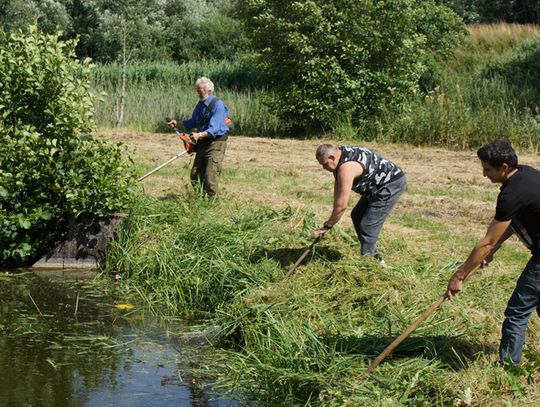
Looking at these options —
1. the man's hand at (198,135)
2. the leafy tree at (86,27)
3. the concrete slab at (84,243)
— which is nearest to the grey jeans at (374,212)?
the man's hand at (198,135)

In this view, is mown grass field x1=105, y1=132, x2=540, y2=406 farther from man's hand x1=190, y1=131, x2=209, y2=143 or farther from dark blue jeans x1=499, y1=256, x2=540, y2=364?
man's hand x1=190, y1=131, x2=209, y2=143

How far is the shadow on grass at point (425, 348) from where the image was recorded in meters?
6.88

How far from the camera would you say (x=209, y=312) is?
9.29 metres

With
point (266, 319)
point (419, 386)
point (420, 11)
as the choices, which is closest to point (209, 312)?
point (266, 319)

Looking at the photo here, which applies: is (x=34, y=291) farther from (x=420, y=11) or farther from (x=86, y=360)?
(x=420, y=11)

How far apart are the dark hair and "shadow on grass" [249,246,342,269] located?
3.35m

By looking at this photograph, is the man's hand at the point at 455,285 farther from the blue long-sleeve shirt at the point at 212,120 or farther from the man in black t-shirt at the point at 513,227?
the blue long-sleeve shirt at the point at 212,120

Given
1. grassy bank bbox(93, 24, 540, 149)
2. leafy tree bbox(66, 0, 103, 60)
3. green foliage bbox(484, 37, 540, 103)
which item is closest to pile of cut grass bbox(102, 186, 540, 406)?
grassy bank bbox(93, 24, 540, 149)

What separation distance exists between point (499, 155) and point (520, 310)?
43.6 inches

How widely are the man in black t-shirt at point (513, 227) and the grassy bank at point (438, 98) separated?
618 centimetres

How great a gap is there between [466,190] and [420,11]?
28.0ft

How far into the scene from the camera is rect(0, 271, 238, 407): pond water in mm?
7176

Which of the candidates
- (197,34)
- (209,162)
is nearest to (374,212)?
(209,162)

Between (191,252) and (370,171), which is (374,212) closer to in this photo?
(370,171)
